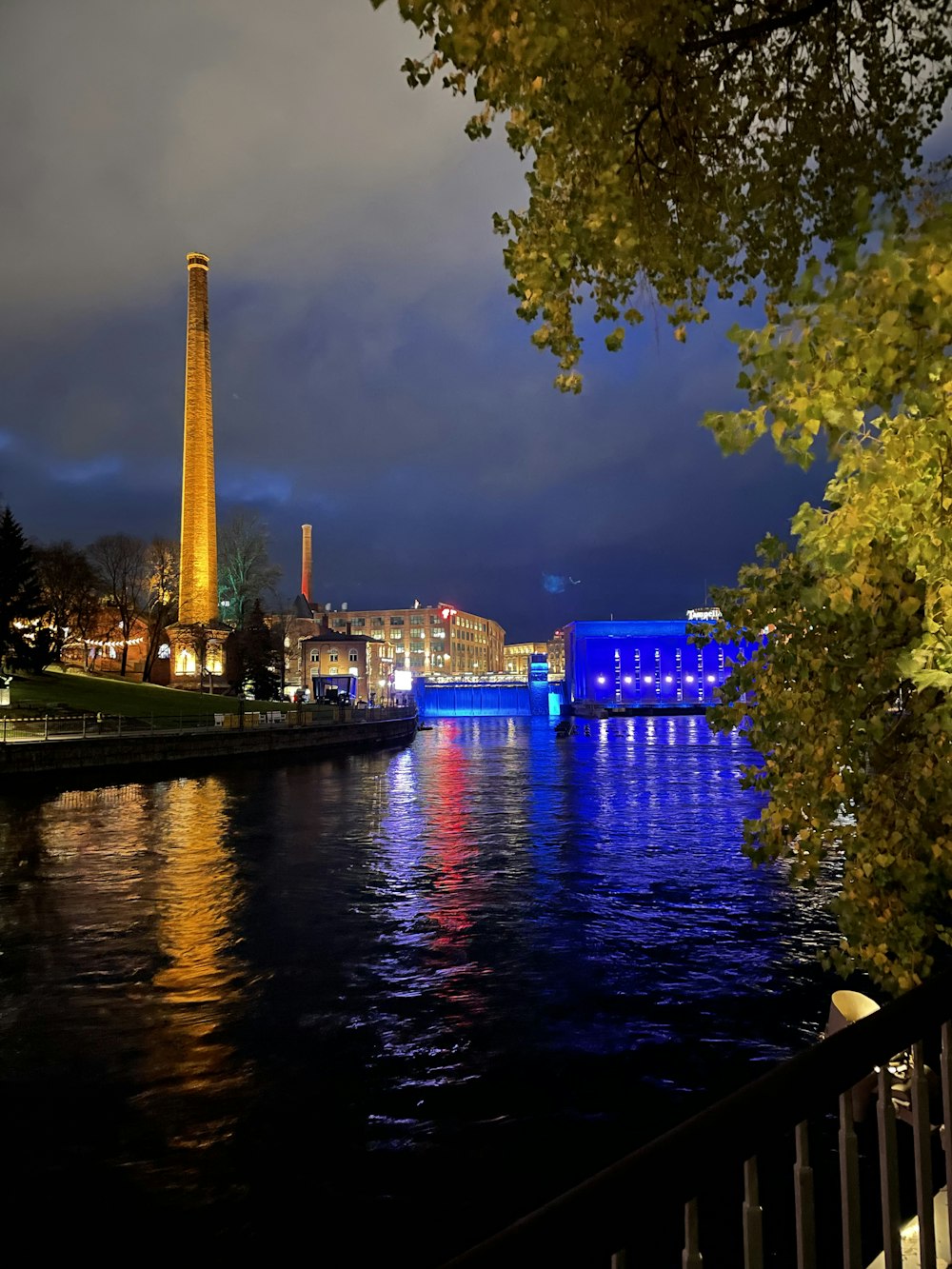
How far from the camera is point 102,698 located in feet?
169

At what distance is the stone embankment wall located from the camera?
94.1 ft

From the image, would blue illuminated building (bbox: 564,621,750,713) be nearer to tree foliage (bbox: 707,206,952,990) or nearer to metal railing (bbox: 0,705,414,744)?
metal railing (bbox: 0,705,414,744)

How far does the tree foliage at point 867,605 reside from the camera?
9.88ft

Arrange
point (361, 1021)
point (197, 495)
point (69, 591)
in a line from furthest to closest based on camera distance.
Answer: point (197, 495)
point (69, 591)
point (361, 1021)

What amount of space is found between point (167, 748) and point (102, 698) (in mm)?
19109

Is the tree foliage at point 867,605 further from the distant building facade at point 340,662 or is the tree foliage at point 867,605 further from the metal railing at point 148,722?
the distant building facade at point 340,662

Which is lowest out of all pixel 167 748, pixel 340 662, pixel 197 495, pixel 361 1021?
Answer: pixel 361 1021

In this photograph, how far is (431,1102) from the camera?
290 inches

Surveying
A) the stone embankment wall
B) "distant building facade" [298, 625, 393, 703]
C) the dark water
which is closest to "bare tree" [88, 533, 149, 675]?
"distant building facade" [298, 625, 393, 703]

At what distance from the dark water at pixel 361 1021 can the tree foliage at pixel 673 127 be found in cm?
592

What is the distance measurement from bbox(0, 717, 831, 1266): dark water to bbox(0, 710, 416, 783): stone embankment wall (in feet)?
30.1

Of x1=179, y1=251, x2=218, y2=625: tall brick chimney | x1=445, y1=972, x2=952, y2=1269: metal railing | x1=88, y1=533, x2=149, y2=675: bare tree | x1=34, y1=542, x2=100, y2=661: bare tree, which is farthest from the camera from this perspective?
x1=88, y1=533, x2=149, y2=675: bare tree

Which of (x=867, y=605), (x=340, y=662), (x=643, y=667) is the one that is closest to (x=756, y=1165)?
(x=867, y=605)

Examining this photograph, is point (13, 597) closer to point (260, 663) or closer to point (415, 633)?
point (260, 663)
